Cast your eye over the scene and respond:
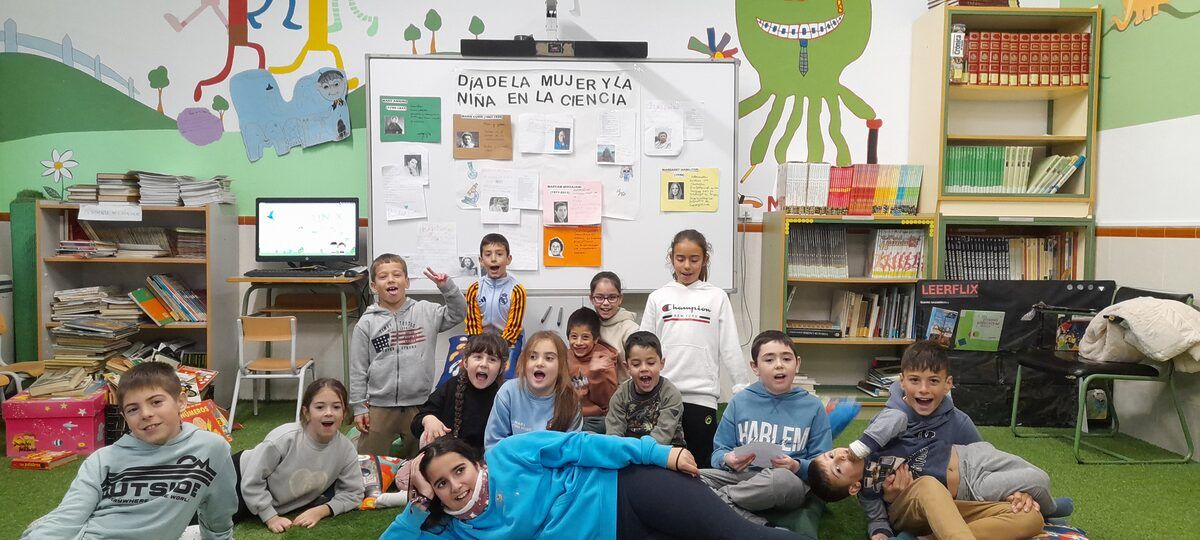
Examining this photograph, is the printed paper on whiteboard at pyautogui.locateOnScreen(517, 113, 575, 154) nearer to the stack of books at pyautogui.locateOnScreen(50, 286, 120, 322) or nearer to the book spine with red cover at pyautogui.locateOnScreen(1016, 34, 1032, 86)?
the stack of books at pyautogui.locateOnScreen(50, 286, 120, 322)

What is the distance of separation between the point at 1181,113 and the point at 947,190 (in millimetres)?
1097

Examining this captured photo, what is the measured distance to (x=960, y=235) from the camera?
4418 millimetres

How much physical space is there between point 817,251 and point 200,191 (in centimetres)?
A: 344

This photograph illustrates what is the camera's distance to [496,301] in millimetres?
3572

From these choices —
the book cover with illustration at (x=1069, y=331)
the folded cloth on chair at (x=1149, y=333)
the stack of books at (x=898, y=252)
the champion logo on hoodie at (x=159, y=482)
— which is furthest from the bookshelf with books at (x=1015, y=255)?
the champion logo on hoodie at (x=159, y=482)

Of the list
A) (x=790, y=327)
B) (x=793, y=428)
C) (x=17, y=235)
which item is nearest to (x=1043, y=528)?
(x=793, y=428)

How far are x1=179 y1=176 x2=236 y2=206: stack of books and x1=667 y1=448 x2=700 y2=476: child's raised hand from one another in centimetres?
318

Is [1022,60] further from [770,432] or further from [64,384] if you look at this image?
[64,384]

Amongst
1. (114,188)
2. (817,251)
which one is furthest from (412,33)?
Result: (817,251)

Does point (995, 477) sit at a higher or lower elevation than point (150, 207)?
lower

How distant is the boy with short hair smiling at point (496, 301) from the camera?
3.54m

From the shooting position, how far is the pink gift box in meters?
3.33

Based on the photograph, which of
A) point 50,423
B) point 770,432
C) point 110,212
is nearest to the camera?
point 770,432

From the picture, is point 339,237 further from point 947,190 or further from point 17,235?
point 947,190
